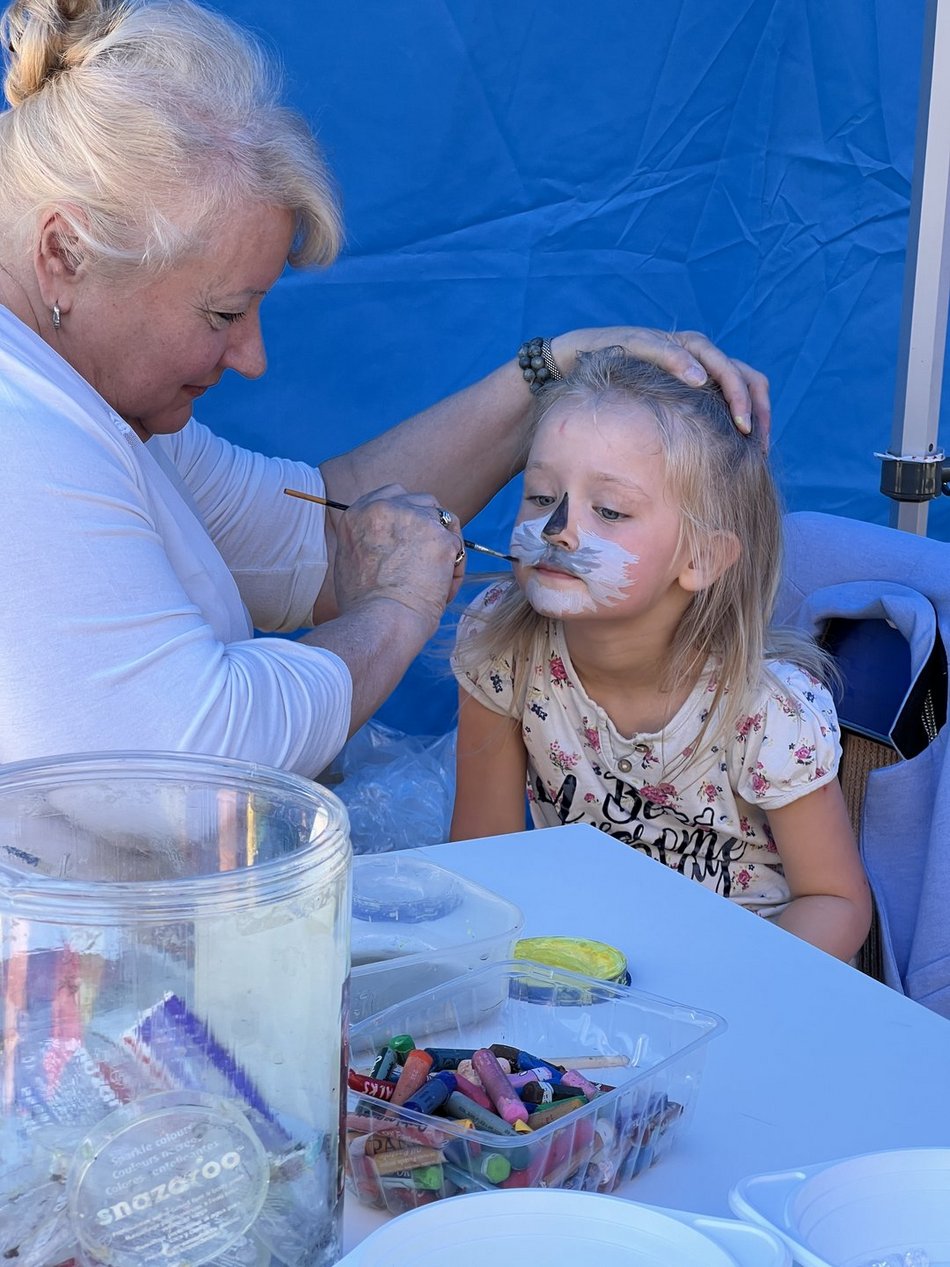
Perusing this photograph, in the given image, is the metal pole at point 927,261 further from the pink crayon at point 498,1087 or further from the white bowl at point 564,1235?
the white bowl at point 564,1235

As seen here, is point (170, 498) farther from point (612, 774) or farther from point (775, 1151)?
point (775, 1151)

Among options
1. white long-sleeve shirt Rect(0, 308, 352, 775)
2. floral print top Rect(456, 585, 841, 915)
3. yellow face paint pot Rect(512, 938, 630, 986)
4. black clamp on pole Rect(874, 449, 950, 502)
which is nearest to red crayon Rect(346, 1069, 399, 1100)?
yellow face paint pot Rect(512, 938, 630, 986)

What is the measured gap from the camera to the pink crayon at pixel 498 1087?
722mm

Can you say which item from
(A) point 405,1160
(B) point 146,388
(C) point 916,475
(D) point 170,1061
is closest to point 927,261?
(C) point 916,475

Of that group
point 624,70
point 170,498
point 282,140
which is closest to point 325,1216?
point 170,498

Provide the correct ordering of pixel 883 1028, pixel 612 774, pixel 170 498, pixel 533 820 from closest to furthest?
pixel 883 1028 → pixel 170 498 → pixel 612 774 → pixel 533 820

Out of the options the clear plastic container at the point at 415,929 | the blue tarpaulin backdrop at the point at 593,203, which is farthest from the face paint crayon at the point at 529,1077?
the blue tarpaulin backdrop at the point at 593,203

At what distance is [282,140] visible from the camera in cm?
142

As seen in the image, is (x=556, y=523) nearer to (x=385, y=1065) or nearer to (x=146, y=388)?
(x=146, y=388)

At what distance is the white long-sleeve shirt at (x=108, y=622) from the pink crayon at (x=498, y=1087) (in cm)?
52

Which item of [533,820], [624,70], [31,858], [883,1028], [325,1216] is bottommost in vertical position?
[533,820]

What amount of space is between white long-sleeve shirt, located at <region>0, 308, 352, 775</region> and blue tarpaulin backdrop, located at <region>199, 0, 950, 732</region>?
1.00 m

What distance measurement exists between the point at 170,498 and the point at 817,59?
1905mm

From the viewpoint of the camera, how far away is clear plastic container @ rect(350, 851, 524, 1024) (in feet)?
3.04
